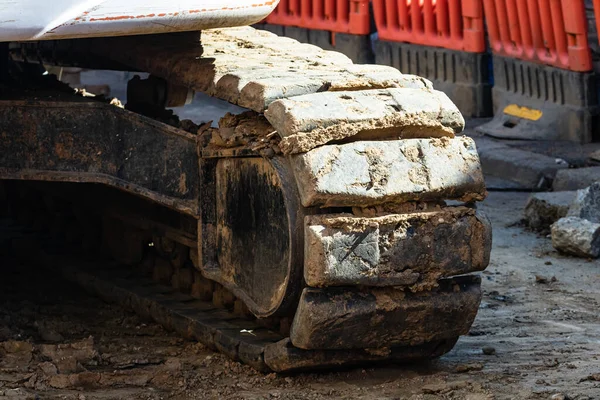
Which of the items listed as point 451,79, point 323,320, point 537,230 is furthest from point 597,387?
point 451,79

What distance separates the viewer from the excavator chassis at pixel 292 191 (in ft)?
12.6

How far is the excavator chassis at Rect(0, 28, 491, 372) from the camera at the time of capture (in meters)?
3.83

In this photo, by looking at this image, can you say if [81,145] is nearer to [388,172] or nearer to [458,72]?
[388,172]

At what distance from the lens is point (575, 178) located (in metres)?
7.35

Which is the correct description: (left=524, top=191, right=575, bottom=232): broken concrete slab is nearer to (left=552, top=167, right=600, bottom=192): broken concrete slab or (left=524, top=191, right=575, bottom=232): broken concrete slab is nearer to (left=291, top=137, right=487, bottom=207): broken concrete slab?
(left=552, top=167, right=600, bottom=192): broken concrete slab

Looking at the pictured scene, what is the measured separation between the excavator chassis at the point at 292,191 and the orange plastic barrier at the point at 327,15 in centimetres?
594

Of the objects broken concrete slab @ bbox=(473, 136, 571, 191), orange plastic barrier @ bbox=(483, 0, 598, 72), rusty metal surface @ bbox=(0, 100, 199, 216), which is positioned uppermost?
rusty metal surface @ bbox=(0, 100, 199, 216)

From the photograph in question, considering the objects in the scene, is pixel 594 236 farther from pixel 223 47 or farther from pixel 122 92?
pixel 122 92

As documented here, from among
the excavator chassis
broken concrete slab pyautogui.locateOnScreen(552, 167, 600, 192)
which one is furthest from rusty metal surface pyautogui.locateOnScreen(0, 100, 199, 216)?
broken concrete slab pyautogui.locateOnScreen(552, 167, 600, 192)

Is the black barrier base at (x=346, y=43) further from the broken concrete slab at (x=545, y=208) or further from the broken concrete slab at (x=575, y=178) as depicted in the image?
the broken concrete slab at (x=545, y=208)

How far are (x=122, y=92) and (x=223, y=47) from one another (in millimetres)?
7081

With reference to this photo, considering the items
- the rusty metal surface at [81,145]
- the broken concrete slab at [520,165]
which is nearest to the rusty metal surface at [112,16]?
the rusty metal surface at [81,145]

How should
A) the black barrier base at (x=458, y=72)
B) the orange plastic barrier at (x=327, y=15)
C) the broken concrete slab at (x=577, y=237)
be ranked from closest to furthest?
the broken concrete slab at (x=577, y=237), the black barrier base at (x=458, y=72), the orange plastic barrier at (x=327, y=15)

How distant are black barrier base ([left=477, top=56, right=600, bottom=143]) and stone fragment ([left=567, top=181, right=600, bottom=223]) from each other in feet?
6.49
